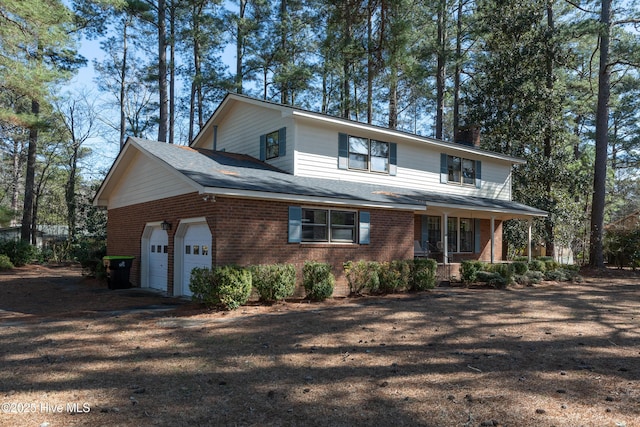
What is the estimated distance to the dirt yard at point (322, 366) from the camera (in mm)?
4125

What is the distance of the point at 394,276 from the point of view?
1285 cm

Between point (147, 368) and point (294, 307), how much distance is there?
5.23 meters

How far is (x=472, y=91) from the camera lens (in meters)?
26.2

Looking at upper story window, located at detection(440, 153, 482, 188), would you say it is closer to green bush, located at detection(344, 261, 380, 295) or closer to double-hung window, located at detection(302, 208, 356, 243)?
double-hung window, located at detection(302, 208, 356, 243)

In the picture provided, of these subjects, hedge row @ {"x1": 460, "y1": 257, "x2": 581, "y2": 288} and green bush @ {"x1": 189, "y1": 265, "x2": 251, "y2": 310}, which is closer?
green bush @ {"x1": 189, "y1": 265, "x2": 251, "y2": 310}

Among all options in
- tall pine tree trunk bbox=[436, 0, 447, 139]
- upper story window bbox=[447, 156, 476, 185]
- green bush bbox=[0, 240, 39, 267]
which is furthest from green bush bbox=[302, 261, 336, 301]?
green bush bbox=[0, 240, 39, 267]

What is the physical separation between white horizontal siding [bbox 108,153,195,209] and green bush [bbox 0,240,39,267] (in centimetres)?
953

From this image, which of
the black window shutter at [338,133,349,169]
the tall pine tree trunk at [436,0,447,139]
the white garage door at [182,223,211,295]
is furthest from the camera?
the tall pine tree trunk at [436,0,447,139]

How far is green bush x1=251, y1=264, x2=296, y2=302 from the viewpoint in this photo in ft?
34.4

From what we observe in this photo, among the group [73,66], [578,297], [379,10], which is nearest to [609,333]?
[578,297]

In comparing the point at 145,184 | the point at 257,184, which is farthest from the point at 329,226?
the point at 145,184

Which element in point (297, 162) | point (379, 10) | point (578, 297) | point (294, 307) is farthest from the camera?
point (379, 10)

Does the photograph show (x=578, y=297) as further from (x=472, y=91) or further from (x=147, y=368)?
(x=472, y=91)

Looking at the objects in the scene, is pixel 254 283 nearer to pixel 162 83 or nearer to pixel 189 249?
pixel 189 249
